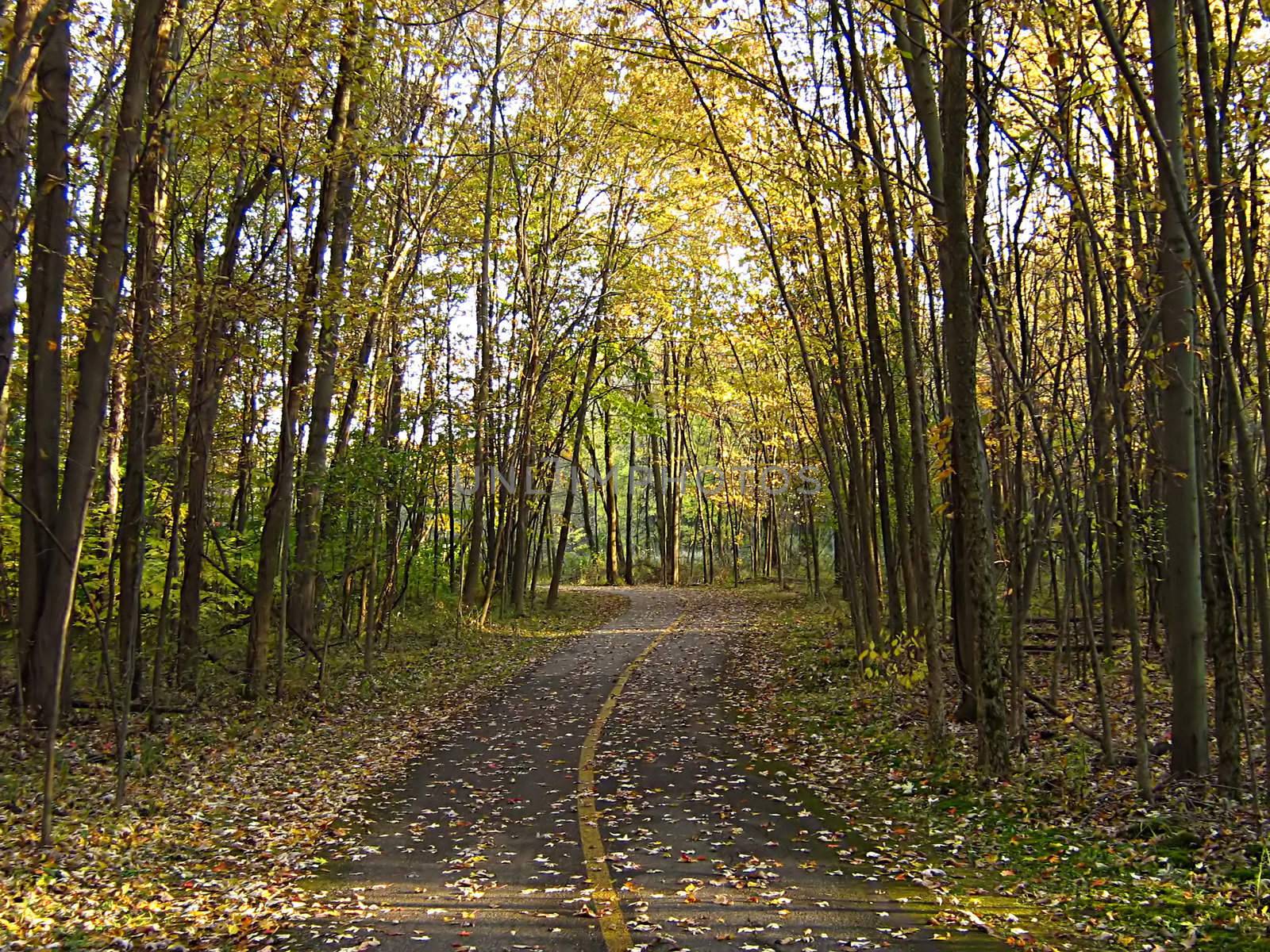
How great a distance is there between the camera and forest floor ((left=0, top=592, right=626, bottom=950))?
17.1 feet

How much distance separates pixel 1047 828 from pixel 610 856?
3231 mm

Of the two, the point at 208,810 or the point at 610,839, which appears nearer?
the point at 610,839

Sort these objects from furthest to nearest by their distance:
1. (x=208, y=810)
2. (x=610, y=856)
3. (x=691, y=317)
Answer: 1. (x=691, y=317)
2. (x=208, y=810)
3. (x=610, y=856)

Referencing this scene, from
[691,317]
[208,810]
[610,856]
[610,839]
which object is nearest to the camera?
[610,856]

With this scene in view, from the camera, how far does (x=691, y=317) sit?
22078mm

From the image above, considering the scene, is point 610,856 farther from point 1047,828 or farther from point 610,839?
point 1047,828

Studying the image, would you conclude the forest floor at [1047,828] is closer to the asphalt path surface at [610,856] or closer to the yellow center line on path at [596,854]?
the asphalt path surface at [610,856]

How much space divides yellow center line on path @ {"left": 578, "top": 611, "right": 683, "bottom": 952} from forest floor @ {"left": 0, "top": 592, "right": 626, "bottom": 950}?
1.74m

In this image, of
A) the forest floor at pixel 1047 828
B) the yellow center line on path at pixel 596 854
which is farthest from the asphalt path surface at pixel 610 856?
the forest floor at pixel 1047 828

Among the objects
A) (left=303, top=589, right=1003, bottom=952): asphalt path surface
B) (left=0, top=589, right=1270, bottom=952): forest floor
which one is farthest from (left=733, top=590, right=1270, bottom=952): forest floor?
(left=303, top=589, right=1003, bottom=952): asphalt path surface

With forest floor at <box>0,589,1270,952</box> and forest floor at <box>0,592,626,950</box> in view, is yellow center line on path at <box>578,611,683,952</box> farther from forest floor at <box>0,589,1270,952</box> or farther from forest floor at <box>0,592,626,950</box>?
forest floor at <box>0,592,626,950</box>

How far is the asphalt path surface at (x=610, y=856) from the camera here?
488cm

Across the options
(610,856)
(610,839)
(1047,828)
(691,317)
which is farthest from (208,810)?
(691,317)

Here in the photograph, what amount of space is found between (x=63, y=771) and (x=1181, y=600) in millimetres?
9482
